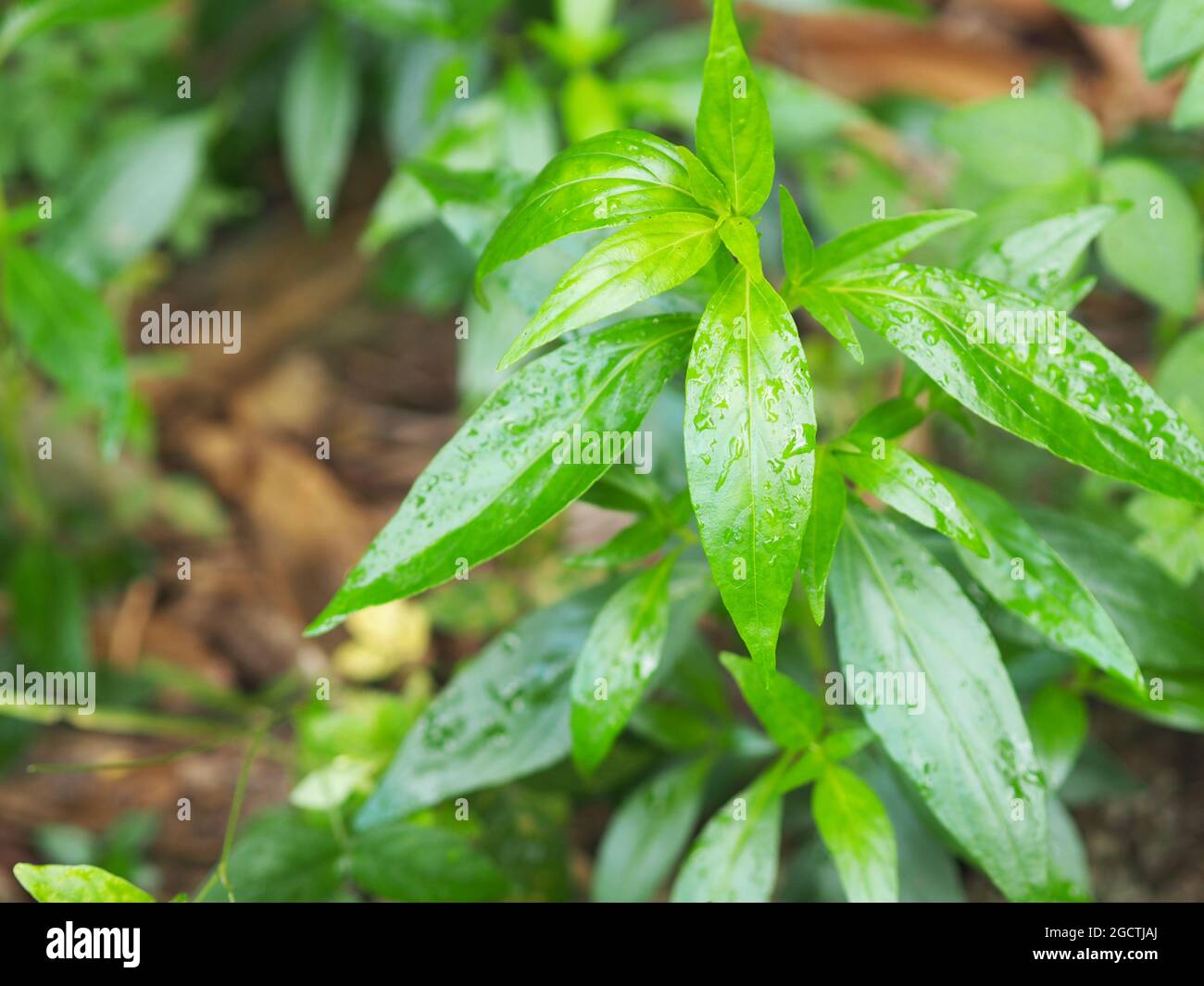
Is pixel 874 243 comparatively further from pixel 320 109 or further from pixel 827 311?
pixel 320 109

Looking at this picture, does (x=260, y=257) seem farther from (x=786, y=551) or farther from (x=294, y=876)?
(x=786, y=551)

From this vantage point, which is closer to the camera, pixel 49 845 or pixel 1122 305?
pixel 49 845

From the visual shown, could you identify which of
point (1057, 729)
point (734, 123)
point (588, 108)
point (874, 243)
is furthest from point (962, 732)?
point (588, 108)

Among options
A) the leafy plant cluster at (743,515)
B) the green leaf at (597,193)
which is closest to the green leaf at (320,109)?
the leafy plant cluster at (743,515)

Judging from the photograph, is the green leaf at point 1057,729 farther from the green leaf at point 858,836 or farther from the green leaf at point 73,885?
the green leaf at point 73,885

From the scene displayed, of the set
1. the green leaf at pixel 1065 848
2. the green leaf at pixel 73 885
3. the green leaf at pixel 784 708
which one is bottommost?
the green leaf at pixel 1065 848

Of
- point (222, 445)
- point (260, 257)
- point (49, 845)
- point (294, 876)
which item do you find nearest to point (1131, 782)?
point (294, 876)
